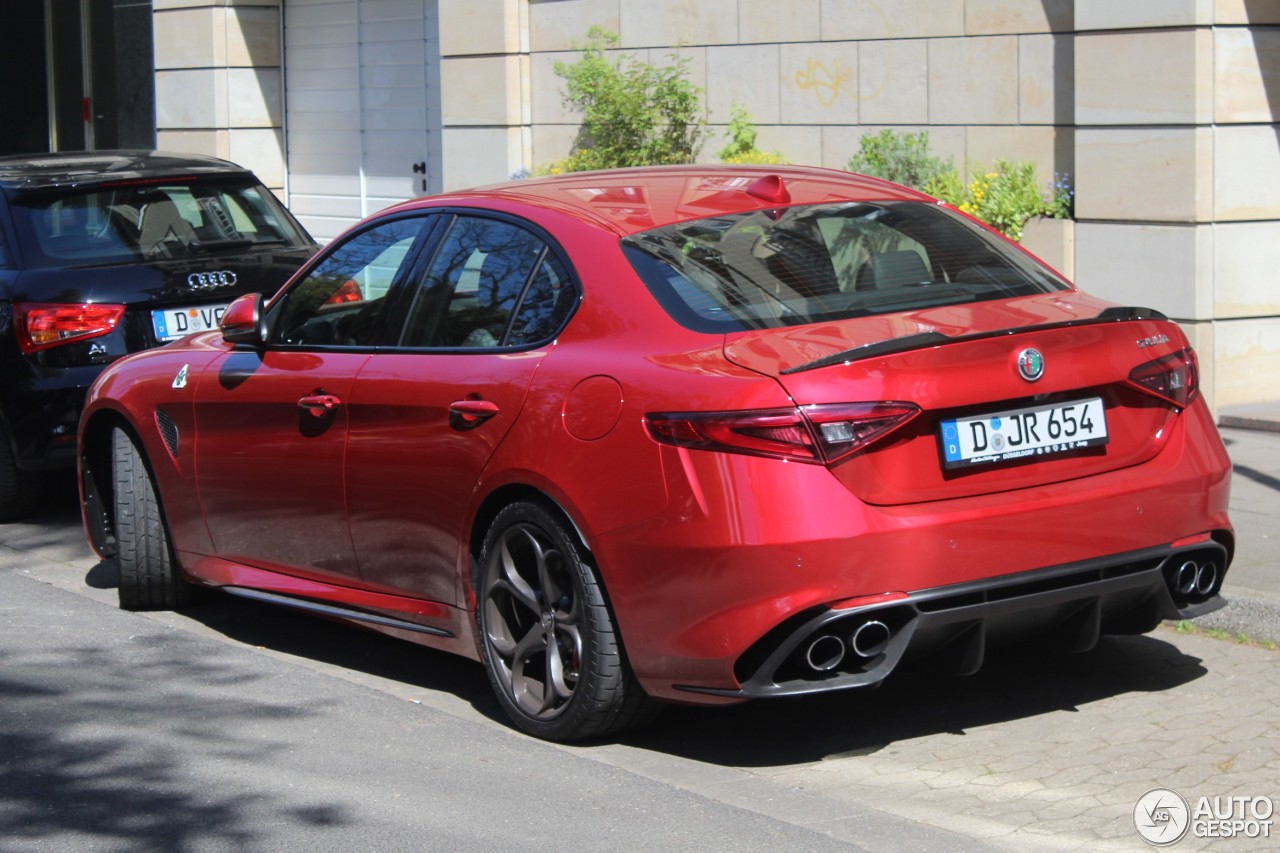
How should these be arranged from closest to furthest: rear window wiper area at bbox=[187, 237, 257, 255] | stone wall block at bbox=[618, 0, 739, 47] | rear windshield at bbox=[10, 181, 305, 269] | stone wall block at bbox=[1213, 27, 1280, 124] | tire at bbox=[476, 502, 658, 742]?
tire at bbox=[476, 502, 658, 742]
rear windshield at bbox=[10, 181, 305, 269]
rear window wiper area at bbox=[187, 237, 257, 255]
stone wall block at bbox=[1213, 27, 1280, 124]
stone wall block at bbox=[618, 0, 739, 47]

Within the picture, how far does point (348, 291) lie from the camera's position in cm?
589

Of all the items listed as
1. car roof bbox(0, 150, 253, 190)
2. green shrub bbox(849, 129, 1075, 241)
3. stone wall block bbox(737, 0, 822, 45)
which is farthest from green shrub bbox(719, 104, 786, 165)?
car roof bbox(0, 150, 253, 190)

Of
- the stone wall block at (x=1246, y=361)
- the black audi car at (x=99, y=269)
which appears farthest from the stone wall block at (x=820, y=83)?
the black audi car at (x=99, y=269)

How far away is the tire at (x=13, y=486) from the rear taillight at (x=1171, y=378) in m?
5.71

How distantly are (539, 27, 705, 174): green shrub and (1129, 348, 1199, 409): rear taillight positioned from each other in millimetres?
7815

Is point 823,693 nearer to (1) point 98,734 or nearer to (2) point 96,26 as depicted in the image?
(1) point 98,734

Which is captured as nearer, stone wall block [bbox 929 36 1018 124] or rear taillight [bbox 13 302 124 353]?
rear taillight [bbox 13 302 124 353]

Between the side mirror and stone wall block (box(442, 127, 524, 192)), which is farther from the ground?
stone wall block (box(442, 127, 524, 192))

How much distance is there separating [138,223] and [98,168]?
61 cm

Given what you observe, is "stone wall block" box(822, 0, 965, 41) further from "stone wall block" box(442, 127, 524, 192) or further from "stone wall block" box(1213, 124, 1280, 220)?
"stone wall block" box(442, 127, 524, 192)

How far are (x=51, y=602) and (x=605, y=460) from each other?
3.40 meters

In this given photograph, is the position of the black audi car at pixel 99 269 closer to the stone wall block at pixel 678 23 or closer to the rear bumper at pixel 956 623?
the stone wall block at pixel 678 23

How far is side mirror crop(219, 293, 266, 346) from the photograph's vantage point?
6031mm

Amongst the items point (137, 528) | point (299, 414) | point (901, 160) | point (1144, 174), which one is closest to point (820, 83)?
point (901, 160)
